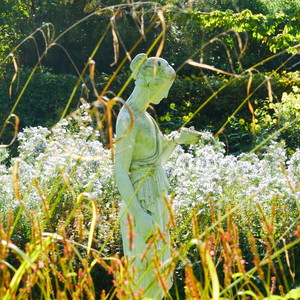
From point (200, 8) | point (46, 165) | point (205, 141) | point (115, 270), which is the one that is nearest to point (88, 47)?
point (200, 8)

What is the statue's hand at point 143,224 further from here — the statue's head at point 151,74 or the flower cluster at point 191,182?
the flower cluster at point 191,182

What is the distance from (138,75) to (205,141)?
17.6ft

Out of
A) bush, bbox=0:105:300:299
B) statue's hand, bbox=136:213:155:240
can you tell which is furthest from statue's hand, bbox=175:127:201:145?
bush, bbox=0:105:300:299

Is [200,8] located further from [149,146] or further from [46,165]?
[149,146]

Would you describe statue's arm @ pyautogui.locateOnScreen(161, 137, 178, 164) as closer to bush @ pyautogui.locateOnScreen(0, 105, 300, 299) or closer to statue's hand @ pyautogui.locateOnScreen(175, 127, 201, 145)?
statue's hand @ pyautogui.locateOnScreen(175, 127, 201, 145)

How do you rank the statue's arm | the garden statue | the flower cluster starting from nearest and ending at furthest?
the garden statue < the statue's arm < the flower cluster

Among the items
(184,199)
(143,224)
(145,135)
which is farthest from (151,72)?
(184,199)

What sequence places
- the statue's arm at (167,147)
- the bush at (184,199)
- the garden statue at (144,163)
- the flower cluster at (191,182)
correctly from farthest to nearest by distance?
the flower cluster at (191,182) < the bush at (184,199) < the statue's arm at (167,147) < the garden statue at (144,163)

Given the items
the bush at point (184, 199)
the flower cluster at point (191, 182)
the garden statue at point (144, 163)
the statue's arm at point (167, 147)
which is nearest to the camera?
the garden statue at point (144, 163)

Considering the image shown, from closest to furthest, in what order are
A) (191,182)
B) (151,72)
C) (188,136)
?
1. (151,72)
2. (188,136)
3. (191,182)

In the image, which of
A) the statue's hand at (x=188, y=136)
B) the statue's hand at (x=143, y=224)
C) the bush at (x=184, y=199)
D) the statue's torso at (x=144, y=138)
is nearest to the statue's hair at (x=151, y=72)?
the statue's torso at (x=144, y=138)

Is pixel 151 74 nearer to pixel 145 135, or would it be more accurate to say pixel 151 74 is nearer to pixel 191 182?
pixel 145 135

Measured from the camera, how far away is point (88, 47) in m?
14.8

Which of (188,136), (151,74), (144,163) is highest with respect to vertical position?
(151,74)
